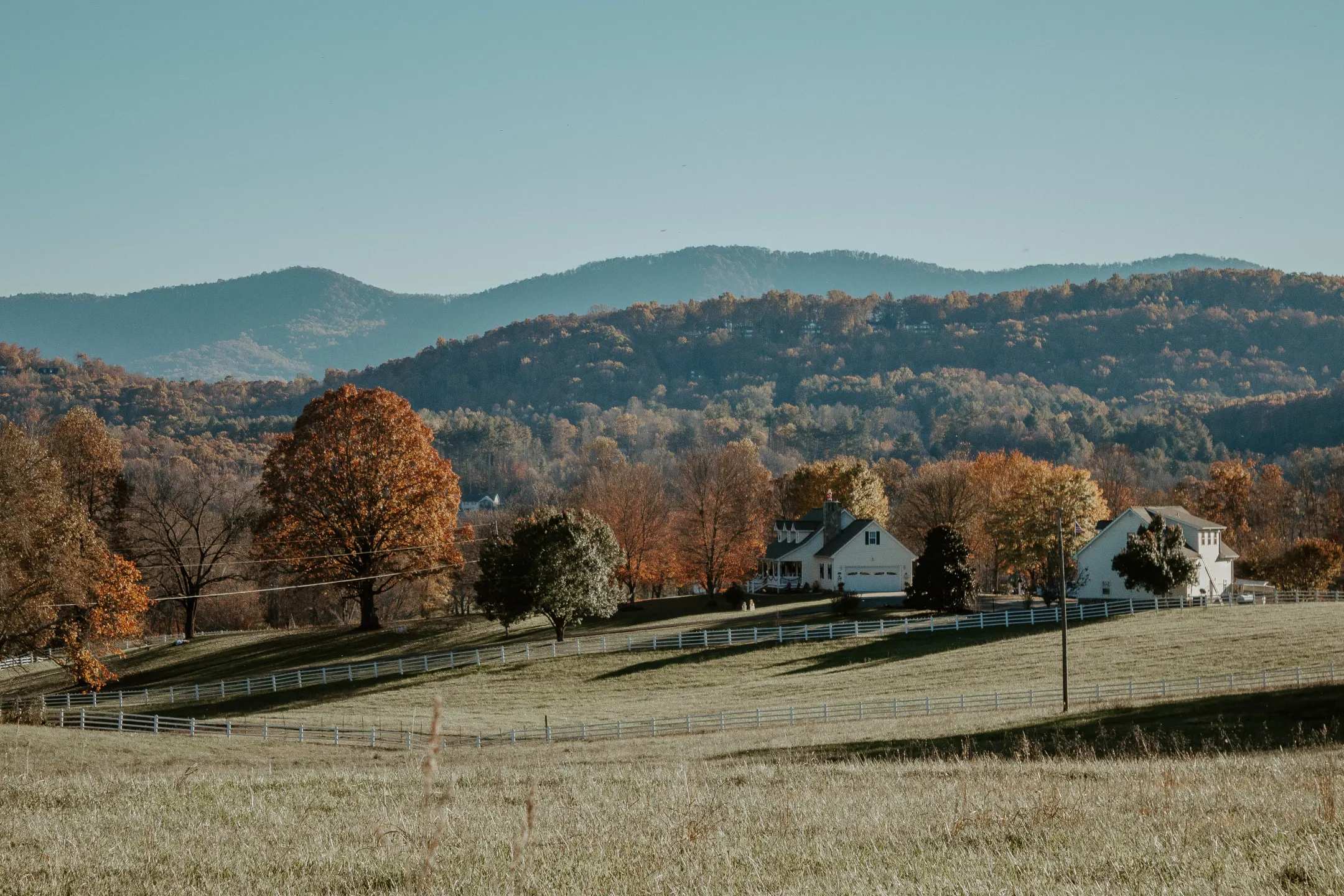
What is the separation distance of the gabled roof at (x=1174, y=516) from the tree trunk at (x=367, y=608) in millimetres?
44393

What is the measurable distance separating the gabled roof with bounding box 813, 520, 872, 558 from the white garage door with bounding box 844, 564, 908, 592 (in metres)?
1.56

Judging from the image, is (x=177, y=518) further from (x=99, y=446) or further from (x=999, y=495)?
(x=999, y=495)

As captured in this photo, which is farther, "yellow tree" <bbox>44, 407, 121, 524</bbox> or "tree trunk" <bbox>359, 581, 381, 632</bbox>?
"yellow tree" <bbox>44, 407, 121, 524</bbox>

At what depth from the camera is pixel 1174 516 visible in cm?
6681

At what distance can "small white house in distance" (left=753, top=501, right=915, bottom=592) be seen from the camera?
70938 millimetres

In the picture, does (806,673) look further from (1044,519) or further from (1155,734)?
(1044,519)

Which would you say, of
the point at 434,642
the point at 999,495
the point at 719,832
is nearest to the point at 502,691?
the point at 434,642

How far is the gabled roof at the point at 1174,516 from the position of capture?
6419cm

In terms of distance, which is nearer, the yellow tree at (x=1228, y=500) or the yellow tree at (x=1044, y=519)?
the yellow tree at (x=1044, y=519)

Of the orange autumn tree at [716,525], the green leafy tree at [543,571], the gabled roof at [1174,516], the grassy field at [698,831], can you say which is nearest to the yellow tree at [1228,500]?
the gabled roof at [1174,516]

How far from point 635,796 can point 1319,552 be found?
242 ft

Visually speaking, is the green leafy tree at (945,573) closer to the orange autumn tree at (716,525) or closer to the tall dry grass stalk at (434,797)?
the orange autumn tree at (716,525)

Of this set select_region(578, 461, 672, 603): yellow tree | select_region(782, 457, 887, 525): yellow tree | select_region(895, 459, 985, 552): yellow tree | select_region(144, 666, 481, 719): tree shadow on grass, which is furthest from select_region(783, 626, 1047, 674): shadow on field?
select_region(782, 457, 887, 525): yellow tree

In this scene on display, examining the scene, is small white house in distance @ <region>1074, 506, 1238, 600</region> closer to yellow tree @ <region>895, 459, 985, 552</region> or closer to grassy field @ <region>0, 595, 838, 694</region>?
yellow tree @ <region>895, 459, 985, 552</region>
